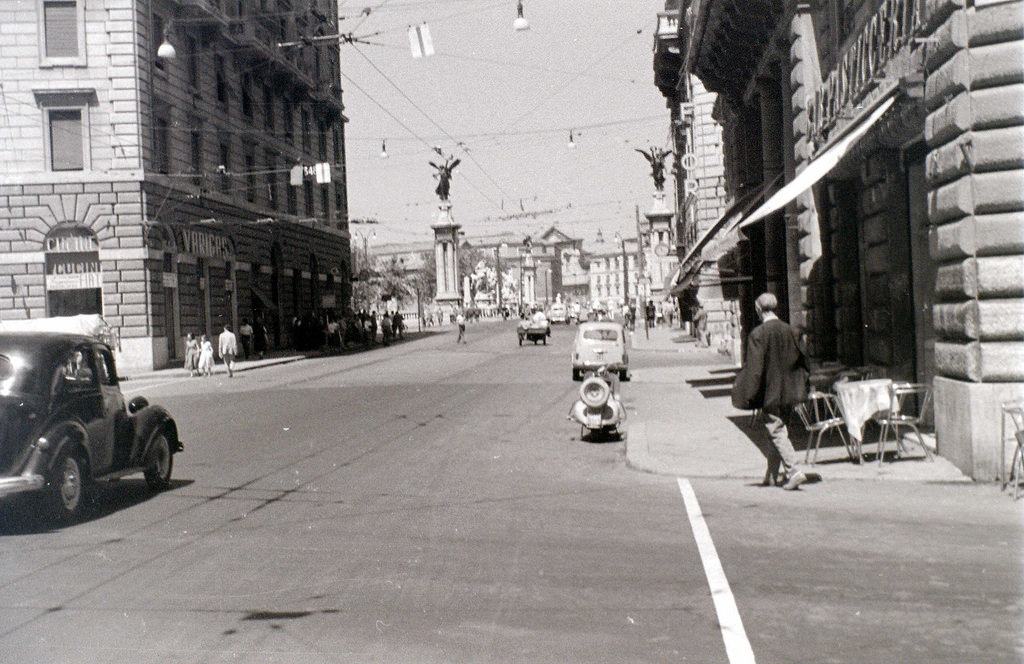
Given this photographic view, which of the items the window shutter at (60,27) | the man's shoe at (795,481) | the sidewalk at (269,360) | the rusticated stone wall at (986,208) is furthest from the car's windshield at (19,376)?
the window shutter at (60,27)

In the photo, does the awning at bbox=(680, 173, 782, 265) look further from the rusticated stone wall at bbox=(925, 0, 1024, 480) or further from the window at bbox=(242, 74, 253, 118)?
the window at bbox=(242, 74, 253, 118)

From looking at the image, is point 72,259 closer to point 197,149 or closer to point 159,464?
point 197,149

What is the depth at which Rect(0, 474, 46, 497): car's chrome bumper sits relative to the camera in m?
8.20

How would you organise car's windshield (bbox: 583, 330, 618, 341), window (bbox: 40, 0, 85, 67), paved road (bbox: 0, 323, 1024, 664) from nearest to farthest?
paved road (bbox: 0, 323, 1024, 664)
car's windshield (bbox: 583, 330, 618, 341)
window (bbox: 40, 0, 85, 67)

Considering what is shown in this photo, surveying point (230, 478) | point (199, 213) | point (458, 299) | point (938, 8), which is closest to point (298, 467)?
point (230, 478)

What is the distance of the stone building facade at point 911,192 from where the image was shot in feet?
31.3

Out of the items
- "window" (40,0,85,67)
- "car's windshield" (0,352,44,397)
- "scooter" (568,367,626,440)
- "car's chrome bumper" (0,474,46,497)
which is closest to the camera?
"car's chrome bumper" (0,474,46,497)

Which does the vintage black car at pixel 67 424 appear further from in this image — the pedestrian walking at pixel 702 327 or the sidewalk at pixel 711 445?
the pedestrian walking at pixel 702 327

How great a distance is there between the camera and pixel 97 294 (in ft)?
115

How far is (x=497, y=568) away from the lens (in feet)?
22.2

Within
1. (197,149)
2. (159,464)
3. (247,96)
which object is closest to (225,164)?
(197,149)

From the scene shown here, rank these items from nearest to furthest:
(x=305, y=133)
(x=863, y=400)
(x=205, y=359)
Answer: (x=863, y=400)
(x=205, y=359)
(x=305, y=133)

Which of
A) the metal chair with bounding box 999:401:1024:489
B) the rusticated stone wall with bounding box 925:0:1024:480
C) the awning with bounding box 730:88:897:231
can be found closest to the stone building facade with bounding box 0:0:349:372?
the awning with bounding box 730:88:897:231

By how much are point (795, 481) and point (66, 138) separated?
31.1 m
